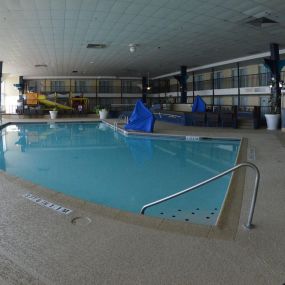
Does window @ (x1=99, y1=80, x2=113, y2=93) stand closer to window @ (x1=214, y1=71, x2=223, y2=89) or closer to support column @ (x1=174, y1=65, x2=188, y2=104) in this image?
support column @ (x1=174, y1=65, x2=188, y2=104)

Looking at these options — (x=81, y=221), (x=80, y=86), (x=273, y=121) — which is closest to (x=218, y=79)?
(x=273, y=121)

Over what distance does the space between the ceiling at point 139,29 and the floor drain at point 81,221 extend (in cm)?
622

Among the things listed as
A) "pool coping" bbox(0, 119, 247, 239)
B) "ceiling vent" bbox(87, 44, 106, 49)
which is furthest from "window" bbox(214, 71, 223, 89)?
"pool coping" bbox(0, 119, 247, 239)

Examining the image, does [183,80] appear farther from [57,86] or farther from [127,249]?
[127,249]

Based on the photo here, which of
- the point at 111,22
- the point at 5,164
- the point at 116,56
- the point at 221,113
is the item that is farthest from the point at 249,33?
the point at 5,164

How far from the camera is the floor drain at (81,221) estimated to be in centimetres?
310

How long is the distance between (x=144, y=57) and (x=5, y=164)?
1075 cm

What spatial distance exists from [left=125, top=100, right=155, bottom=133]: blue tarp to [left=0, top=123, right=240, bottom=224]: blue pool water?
2.96ft

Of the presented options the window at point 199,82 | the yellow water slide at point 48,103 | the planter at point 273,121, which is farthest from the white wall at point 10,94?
the planter at point 273,121

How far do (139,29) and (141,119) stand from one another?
3.82 meters

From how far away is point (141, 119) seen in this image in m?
12.8

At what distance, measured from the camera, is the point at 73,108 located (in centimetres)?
2447

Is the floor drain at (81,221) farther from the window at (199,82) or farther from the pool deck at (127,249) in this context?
the window at (199,82)

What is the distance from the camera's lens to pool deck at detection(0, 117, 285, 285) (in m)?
2.12
